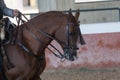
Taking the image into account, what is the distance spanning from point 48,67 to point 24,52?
469cm

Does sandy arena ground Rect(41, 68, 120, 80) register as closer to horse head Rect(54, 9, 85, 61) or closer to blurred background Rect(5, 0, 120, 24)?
blurred background Rect(5, 0, 120, 24)

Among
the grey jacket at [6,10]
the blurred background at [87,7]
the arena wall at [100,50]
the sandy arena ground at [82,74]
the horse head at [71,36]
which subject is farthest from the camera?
the blurred background at [87,7]

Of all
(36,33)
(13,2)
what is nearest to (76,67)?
(13,2)

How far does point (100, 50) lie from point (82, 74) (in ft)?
2.35

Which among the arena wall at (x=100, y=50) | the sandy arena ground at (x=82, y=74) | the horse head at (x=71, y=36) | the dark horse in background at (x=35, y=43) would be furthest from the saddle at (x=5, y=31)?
the arena wall at (x=100, y=50)

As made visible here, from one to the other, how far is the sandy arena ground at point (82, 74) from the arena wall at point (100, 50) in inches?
4.7

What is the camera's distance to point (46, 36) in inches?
234

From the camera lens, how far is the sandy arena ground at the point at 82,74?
999 centimetres

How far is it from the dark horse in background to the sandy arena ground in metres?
4.00

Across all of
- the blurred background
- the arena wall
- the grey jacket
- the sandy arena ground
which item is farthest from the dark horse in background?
the blurred background

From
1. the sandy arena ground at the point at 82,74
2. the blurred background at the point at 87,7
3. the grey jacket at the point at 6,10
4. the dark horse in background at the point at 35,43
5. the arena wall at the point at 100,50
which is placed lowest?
the sandy arena ground at the point at 82,74

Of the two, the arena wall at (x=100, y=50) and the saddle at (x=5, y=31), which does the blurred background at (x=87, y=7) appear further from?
the saddle at (x=5, y=31)

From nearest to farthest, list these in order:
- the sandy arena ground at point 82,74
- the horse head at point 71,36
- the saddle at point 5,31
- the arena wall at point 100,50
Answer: the horse head at point 71,36, the saddle at point 5,31, the sandy arena ground at point 82,74, the arena wall at point 100,50

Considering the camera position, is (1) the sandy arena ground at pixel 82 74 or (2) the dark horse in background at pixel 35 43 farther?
(1) the sandy arena ground at pixel 82 74
